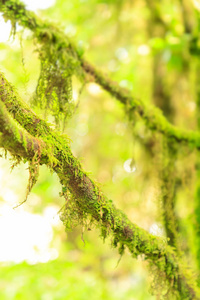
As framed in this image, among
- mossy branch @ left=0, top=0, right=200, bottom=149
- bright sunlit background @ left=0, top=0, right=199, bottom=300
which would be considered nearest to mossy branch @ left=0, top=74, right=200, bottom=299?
mossy branch @ left=0, top=0, right=200, bottom=149

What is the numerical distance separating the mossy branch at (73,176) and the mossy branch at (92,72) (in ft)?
3.01

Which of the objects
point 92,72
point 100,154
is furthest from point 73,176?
point 100,154

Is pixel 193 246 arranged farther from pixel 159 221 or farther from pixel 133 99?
pixel 133 99

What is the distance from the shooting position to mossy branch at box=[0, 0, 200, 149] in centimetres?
177

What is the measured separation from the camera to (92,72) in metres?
2.12

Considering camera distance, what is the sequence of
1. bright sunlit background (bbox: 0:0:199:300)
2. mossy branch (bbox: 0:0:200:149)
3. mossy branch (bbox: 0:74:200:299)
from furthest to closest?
bright sunlit background (bbox: 0:0:199:300)
mossy branch (bbox: 0:0:200:149)
mossy branch (bbox: 0:74:200:299)

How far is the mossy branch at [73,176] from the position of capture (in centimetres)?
97

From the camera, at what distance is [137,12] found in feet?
14.7

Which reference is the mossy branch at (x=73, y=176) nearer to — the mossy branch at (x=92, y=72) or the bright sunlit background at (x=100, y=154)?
the mossy branch at (x=92, y=72)

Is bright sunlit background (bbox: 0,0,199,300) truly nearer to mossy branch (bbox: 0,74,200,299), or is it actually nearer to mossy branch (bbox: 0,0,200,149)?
mossy branch (bbox: 0,0,200,149)

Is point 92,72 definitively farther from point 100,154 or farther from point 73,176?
point 100,154

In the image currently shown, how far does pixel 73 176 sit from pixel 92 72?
1.17 meters

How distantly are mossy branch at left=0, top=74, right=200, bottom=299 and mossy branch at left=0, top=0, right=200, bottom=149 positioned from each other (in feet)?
3.01

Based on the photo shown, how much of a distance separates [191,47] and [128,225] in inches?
96.3
